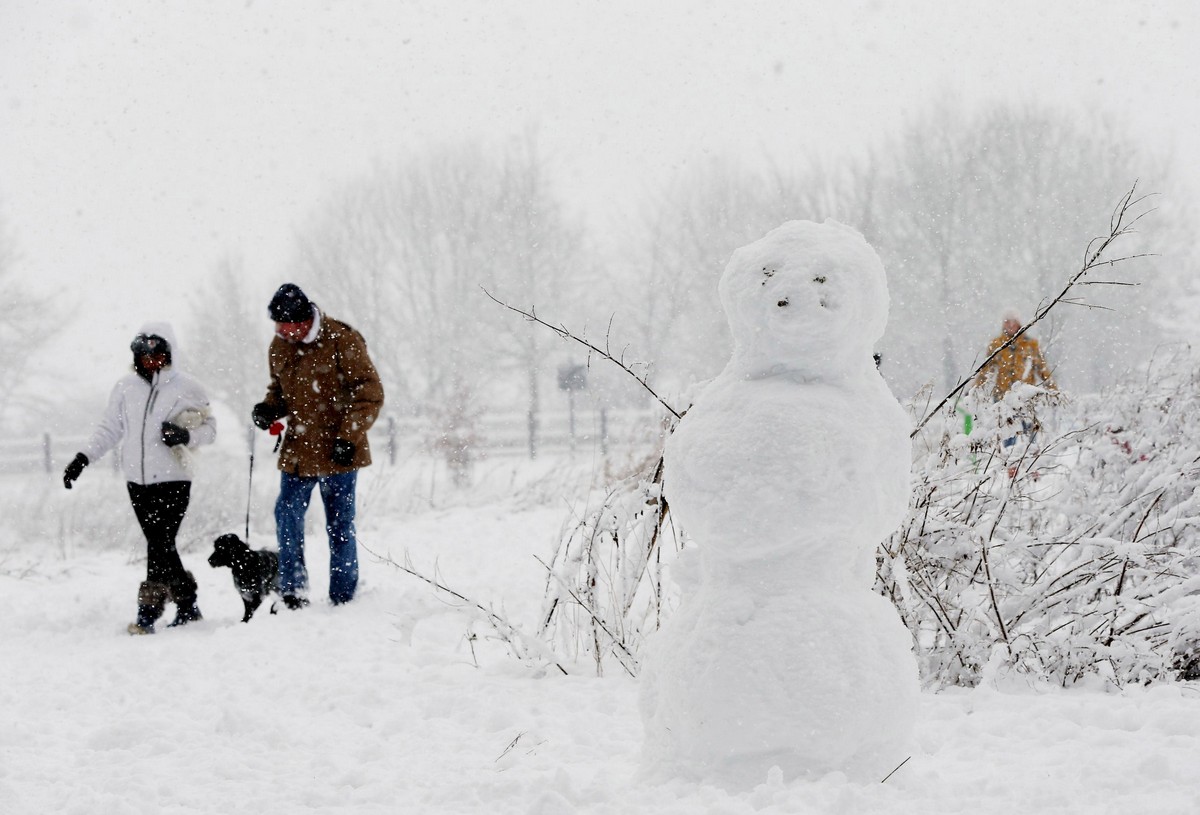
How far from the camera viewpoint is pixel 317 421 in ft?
18.5

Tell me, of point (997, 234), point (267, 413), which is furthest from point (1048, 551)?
point (997, 234)

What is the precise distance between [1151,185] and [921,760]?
23.9m

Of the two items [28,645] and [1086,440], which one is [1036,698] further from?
[28,645]

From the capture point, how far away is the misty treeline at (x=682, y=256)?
2386 centimetres

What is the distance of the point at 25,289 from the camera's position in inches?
1048

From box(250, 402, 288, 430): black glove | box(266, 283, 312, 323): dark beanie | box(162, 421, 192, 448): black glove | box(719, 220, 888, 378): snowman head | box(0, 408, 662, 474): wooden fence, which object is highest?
box(266, 283, 312, 323): dark beanie

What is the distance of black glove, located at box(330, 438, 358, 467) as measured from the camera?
18.0 ft

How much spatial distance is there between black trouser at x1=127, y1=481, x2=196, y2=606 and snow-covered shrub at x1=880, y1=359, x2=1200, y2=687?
3865 mm

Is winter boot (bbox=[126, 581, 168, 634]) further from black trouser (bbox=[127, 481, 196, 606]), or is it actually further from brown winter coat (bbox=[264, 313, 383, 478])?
brown winter coat (bbox=[264, 313, 383, 478])

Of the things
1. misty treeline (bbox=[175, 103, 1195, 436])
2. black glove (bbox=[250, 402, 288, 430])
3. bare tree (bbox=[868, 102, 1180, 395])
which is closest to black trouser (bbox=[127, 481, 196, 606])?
black glove (bbox=[250, 402, 288, 430])

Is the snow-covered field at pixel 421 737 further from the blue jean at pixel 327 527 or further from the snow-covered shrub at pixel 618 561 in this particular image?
the blue jean at pixel 327 527

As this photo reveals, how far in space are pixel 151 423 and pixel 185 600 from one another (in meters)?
1.00

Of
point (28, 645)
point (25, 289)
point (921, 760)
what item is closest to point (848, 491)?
point (921, 760)

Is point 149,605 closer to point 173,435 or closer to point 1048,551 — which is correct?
point 173,435
